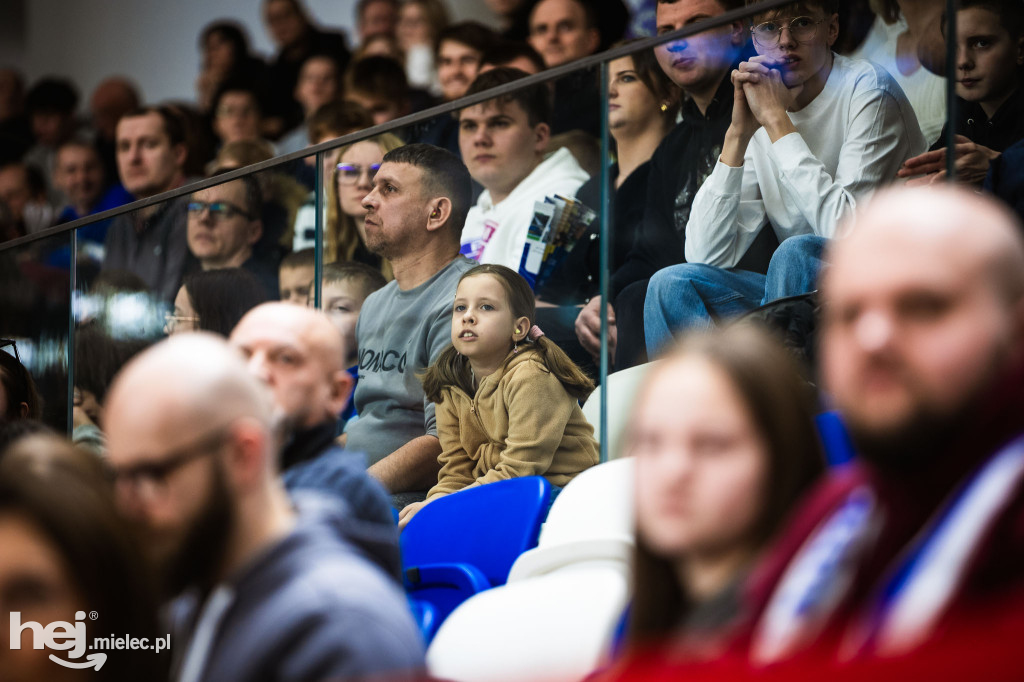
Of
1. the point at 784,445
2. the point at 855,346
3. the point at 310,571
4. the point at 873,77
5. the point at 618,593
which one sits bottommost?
the point at 618,593

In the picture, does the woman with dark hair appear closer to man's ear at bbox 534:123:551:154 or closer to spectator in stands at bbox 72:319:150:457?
spectator in stands at bbox 72:319:150:457

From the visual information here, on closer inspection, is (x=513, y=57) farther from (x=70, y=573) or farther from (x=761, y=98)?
(x=70, y=573)

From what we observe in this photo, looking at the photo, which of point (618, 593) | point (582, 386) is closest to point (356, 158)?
point (582, 386)

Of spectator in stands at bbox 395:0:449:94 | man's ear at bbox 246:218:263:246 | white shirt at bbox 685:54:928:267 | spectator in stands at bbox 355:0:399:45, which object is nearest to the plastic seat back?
white shirt at bbox 685:54:928:267

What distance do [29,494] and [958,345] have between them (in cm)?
101

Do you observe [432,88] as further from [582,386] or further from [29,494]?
[29,494]

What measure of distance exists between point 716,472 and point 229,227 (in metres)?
2.62

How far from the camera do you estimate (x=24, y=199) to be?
6.20 m

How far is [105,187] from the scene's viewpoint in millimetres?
6004

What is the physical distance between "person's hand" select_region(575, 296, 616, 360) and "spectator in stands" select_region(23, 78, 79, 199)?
509cm

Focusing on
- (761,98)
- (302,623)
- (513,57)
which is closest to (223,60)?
(513,57)

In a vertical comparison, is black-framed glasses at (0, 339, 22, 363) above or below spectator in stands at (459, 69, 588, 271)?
below

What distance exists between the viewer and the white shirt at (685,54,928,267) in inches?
91.5

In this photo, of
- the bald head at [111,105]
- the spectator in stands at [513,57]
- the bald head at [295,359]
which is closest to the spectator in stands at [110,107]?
the bald head at [111,105]
